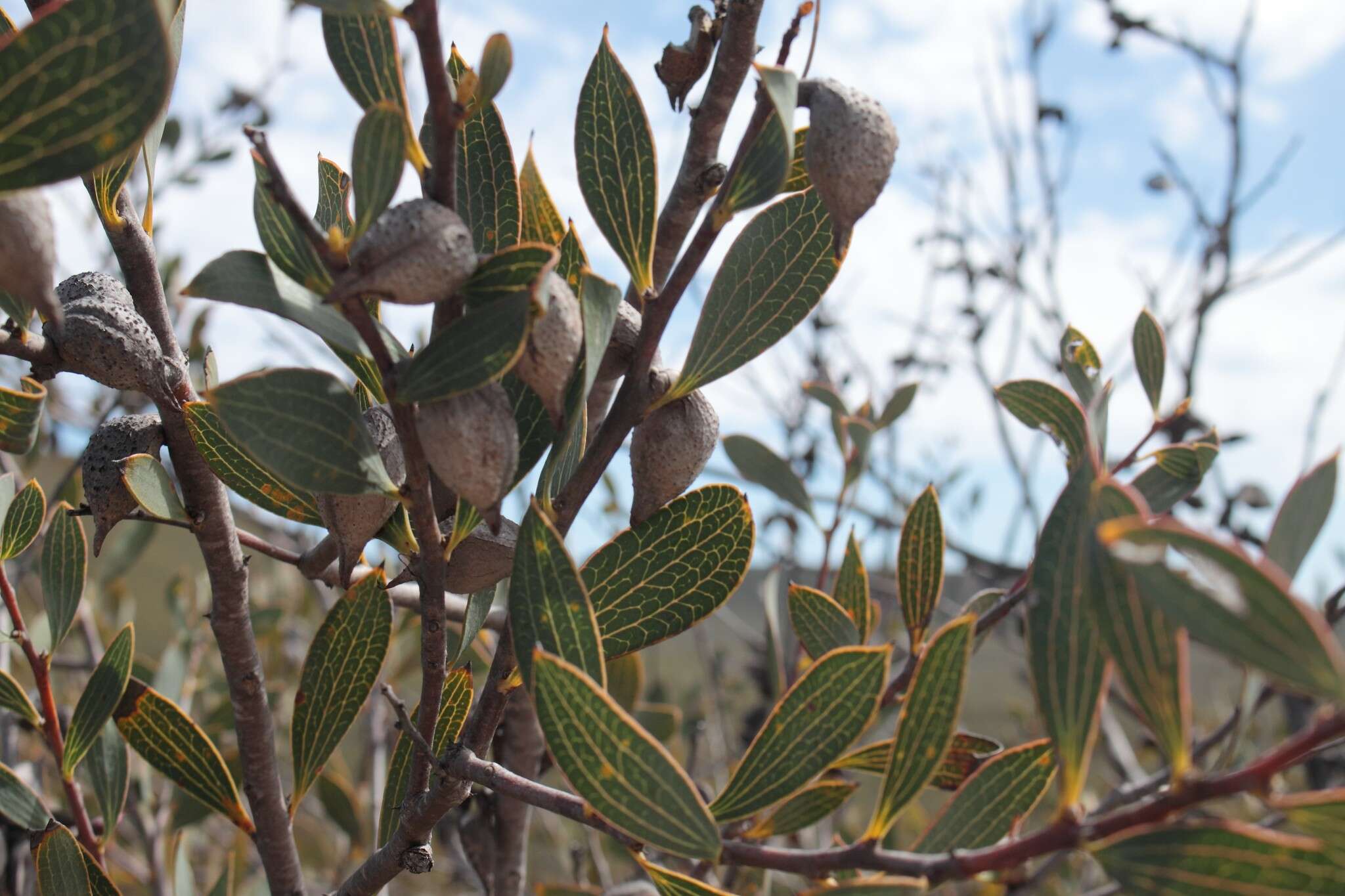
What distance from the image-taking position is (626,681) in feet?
4.01

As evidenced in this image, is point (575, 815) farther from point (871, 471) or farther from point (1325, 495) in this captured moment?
point (871, 471)

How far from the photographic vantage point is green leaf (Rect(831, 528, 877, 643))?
35.2 inches

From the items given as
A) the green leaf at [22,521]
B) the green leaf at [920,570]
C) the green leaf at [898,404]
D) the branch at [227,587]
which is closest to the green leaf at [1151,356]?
the green leaf at [920,570]

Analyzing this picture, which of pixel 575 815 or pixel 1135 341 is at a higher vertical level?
pixel 1135 341

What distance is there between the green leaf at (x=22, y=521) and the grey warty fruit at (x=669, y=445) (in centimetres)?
49

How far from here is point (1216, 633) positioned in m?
0.34

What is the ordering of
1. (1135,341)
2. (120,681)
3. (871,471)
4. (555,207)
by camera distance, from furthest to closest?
(871,471) → (1135,341) → (120,681) → (555,207)

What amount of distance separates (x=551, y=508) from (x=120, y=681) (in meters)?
0.43

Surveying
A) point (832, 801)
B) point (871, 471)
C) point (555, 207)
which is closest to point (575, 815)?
point (832, 801)

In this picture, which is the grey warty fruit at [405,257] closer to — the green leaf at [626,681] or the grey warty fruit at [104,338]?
the grey warty fruit at [104,338]

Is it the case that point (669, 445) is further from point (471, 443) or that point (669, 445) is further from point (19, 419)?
point (19, 419)

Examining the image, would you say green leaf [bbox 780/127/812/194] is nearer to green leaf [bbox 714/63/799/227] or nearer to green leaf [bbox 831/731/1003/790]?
green leaf [bbox 714/63/799/227]

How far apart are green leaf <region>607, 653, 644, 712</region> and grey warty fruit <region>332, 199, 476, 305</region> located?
2.72 ft

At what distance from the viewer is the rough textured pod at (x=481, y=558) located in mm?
561
